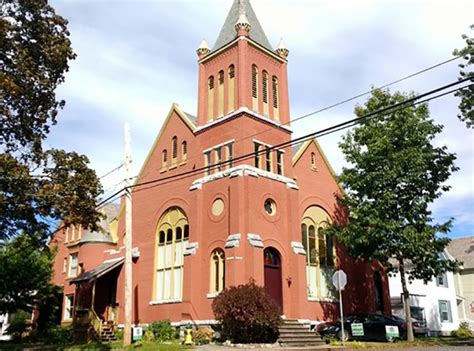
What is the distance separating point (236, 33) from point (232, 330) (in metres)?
17.1

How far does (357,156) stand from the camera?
28.0 m

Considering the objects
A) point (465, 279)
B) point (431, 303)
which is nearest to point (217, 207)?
point (431, 303)

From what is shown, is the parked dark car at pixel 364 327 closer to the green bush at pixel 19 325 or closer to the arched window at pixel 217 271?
the arched window at pixel 217 271

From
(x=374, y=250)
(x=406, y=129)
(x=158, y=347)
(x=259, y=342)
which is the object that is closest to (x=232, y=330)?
(x=259, y=342)

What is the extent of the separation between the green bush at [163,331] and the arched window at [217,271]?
10.5ft

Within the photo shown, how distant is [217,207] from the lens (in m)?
26.9

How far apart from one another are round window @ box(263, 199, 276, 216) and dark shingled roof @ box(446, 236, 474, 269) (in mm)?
34914

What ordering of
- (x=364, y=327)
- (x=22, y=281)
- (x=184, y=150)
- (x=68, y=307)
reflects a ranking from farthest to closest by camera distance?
(x=68, y=307) < (x=22, y=281) < (x=184, y=150) < (x=364, y=327)

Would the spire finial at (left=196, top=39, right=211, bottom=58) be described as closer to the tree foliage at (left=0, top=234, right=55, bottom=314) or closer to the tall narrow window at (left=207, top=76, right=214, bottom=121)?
the tall narrow window at (left=207, top=76, right=214, bottom=121)

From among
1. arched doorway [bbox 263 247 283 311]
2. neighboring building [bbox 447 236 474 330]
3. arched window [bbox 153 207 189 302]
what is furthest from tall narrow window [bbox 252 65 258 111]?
neighboring building [bbox 447 236 474 330]

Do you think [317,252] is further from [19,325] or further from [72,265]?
[19,325]

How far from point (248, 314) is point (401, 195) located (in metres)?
11.0

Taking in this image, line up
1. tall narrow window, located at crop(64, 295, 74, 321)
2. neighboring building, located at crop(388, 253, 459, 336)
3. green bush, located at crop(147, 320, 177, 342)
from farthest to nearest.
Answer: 1. neighboring building, located at crop(388, 253, 459, 336)
2. tall narrow window, located at crop(64, 295, 74, 321)
3. green bush, located at crop(147, 320, 177, 342)

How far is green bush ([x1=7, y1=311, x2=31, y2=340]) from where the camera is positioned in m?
37.4
